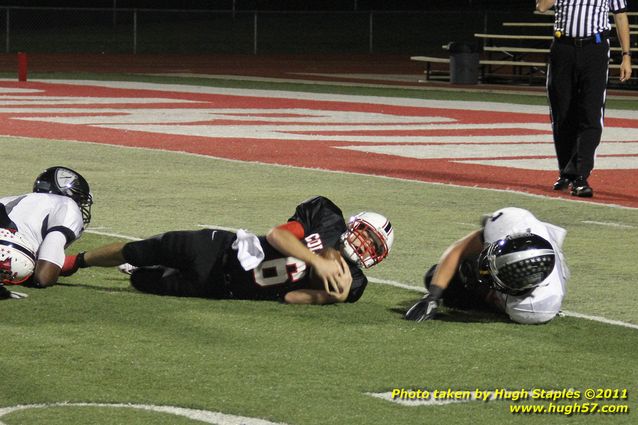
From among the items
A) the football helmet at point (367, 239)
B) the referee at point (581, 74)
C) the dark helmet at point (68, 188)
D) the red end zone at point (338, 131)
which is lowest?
the red end zone at point (338, 131)

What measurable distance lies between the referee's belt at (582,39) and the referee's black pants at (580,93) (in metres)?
0.02

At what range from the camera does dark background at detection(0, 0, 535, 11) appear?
50.8m

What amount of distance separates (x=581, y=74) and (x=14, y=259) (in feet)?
20.7

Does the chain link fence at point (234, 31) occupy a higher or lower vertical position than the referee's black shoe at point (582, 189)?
higher

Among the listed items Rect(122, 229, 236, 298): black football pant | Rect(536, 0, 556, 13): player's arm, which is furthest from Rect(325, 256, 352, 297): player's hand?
Rect(536, 0, 556, 13): player's arm

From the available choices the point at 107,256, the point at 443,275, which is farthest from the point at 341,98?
the point at 443,275

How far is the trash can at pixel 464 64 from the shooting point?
3189 centimetres

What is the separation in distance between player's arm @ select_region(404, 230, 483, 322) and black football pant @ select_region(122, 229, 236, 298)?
102cm

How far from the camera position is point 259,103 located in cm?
2530

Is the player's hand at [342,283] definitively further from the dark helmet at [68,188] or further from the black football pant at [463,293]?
the dark helmet at [68,188]

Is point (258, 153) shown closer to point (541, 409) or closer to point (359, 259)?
point (359, 259)

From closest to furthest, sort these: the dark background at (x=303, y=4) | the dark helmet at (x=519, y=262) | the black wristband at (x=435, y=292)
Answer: the dark helmet at (x=519, y=262) < the black wristband at (x=435, y=292) < the dark background at (x=303, y=4)

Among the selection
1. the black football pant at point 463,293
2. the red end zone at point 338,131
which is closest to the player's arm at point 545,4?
the red end zone at point 338,131

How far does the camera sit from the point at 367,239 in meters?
7.68
